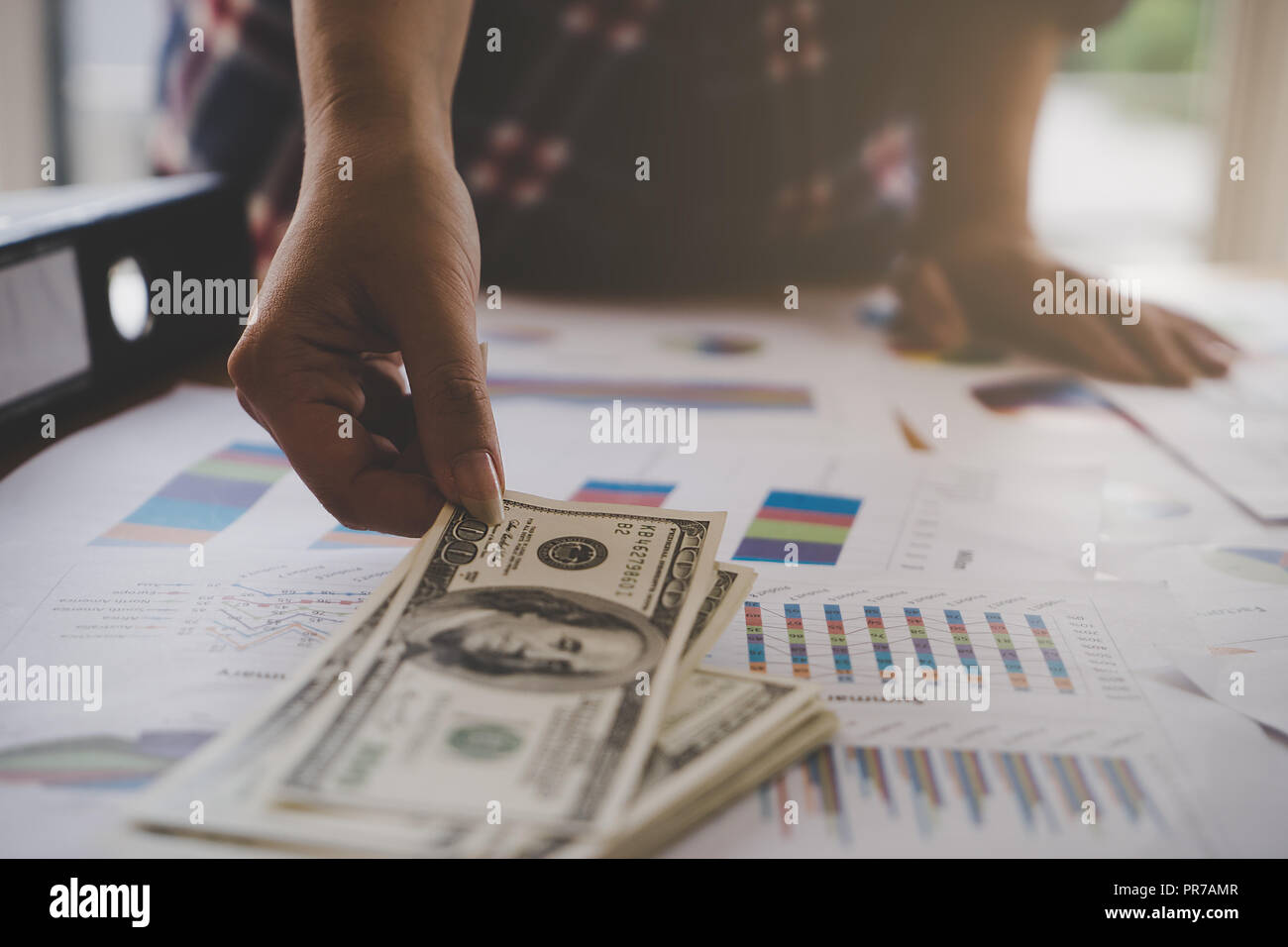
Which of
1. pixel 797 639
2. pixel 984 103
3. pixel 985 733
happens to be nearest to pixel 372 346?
pixel 797 639

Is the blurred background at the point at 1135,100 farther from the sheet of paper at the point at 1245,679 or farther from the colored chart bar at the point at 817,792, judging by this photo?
the colored chart bar at the point at 817,792

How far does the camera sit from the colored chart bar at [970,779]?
18.0 inches

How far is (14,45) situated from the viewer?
2121mm

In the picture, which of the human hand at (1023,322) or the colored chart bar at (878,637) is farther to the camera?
the human hand at (1023,322)

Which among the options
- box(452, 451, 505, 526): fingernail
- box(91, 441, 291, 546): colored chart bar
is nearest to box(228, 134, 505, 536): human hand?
box(452, 451, 505, 526): fingernail

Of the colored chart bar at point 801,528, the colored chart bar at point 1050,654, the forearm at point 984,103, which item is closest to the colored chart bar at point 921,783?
the colored chart bar at point 1050,654

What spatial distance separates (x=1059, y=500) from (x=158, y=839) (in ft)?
2.21

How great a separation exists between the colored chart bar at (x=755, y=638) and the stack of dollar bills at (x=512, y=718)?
1.0 inches

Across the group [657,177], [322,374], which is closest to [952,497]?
[322,374]

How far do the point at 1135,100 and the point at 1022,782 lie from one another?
9.86 ft

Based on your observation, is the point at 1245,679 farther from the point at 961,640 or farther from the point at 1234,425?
the point at 1234,425

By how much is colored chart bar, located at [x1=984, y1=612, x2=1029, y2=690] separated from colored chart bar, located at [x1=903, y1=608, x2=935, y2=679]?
4 cm

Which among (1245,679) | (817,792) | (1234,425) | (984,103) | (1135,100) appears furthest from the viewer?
(1135,100)

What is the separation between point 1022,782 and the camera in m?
0.48
